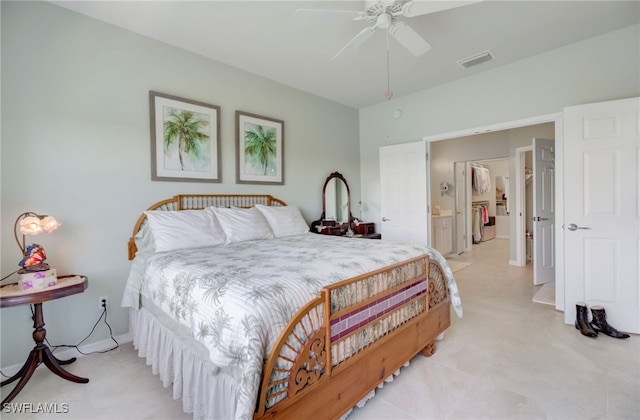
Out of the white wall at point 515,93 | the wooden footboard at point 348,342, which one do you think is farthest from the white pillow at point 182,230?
the white wall at point 515,93

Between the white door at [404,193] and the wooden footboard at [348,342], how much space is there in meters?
2.10

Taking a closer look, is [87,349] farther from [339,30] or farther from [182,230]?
[339,30]

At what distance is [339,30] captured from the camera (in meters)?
2.69

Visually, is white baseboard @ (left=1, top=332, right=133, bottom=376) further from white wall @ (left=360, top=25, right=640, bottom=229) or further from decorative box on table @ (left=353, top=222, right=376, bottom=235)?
white wall @ (left=360, top=25, right=640, bottom=229)

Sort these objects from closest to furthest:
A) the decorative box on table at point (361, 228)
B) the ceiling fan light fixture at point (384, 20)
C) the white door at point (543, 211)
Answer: the ceiling fan light fixture at point (384, 20), the white door at point (543, 211), the decorative box on table at point (361, 228)

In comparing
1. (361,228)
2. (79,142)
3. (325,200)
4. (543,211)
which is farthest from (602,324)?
(79,142)

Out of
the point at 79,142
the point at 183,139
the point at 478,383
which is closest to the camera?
the point at 478,383

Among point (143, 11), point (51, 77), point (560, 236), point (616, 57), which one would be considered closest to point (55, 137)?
point (51, 77)

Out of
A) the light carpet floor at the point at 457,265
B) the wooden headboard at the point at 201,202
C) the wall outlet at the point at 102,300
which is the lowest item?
the light carpet floor at the point at 457,265

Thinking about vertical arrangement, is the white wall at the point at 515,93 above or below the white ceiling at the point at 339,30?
below

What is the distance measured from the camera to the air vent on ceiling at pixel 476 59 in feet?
10.5

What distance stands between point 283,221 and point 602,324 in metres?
3.12

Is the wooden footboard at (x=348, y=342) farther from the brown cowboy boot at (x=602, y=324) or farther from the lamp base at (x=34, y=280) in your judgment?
the lamp base at (x=34, y=280)

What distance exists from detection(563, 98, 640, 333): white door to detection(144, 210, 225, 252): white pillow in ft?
11.2
